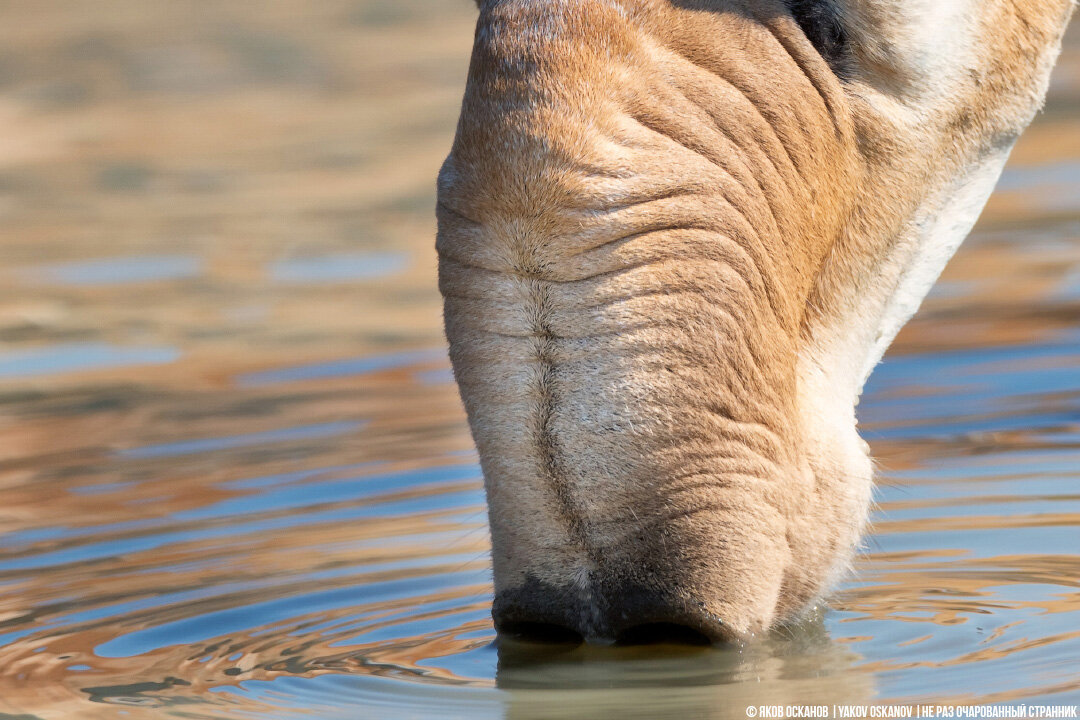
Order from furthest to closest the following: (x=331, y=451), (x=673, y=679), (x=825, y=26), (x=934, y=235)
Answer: (x=331, y=451) → (x=934, y=235) → (x=825, y=26) → (x=673, y=679)

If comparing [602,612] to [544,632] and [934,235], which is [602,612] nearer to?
[544,632]

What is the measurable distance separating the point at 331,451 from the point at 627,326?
3363 mm

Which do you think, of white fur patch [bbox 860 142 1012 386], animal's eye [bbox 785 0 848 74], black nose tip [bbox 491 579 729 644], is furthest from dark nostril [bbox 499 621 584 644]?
animal's eye [bbox 785 0 848 74]

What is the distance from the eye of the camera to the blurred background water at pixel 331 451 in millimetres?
3871

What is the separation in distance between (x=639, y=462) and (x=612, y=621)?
278 millimetres

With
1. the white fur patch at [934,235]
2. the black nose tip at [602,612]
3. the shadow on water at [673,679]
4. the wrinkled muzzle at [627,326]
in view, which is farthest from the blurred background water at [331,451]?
the white fur patch at [934,235]

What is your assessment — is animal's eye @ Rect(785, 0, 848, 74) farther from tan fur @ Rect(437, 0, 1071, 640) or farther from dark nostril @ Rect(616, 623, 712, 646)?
dark nostril @ Rect(616, 623, 712, 646)

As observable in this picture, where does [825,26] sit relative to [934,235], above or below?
above

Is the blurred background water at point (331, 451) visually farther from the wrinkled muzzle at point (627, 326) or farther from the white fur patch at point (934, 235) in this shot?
the white fur patch at point (934, 235)

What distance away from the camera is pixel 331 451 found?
6777 mm

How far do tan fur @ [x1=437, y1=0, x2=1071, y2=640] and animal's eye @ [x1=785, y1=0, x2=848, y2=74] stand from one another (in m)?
0.03

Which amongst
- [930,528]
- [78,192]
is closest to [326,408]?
[930,528]

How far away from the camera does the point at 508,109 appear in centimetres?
358

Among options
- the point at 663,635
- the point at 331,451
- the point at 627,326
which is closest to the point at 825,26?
the point at 627,326
